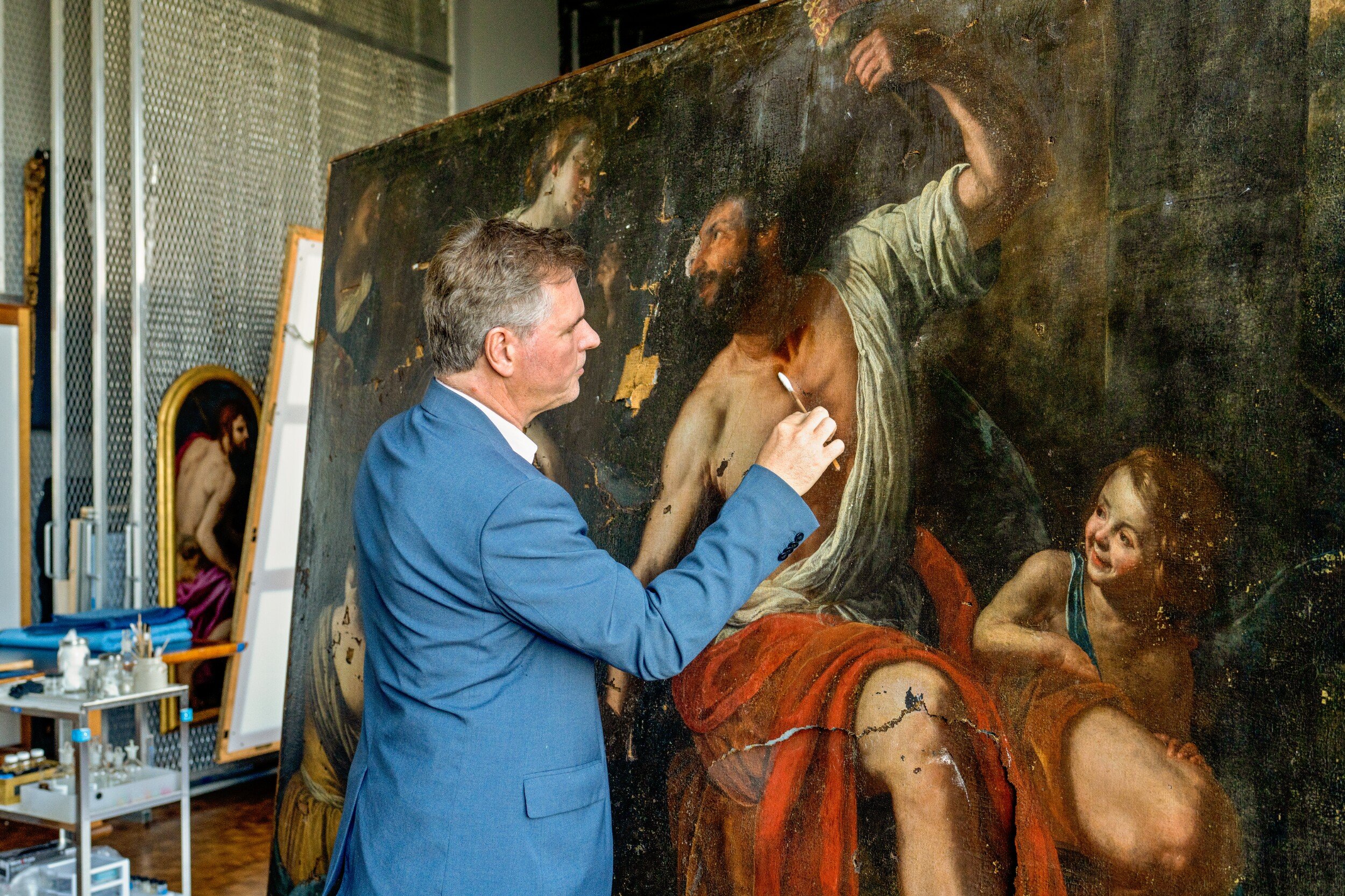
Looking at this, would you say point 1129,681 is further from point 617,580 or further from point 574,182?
point 574,182

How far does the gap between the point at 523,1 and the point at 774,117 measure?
489 cm

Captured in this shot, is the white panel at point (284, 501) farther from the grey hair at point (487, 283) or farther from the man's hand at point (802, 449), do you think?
the man's hand at point (802, 449)

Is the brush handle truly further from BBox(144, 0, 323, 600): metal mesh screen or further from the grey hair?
BBox(144, 0, 323, 600): metal mesh screen

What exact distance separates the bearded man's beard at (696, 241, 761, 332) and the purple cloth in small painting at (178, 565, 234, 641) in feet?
12.1

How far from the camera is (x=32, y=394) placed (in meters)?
4.85

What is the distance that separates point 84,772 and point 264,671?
4.68 feet

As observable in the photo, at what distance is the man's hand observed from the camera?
1701 mm

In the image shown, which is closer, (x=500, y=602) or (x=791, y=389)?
(x=500, y=602)

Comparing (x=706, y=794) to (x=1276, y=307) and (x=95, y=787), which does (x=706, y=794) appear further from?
(x=95, y=787)

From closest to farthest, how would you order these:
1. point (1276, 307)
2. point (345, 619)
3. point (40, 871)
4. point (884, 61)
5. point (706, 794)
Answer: point (1276, 307) → point (884, 61) → point (706, 794) → point (345, 619) → point (40, 871)

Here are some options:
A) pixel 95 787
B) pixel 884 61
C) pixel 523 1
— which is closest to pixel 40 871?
pixel 95 787

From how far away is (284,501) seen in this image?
4453 millimetres

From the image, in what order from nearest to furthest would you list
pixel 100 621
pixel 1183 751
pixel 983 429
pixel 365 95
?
1. pixel 1183 751
2. pixel 983 429
3. pixel 100 621
4. pixel 365 95

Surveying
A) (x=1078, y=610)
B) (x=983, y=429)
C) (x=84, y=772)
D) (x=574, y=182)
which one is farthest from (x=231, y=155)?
(x=1078, y=610)
